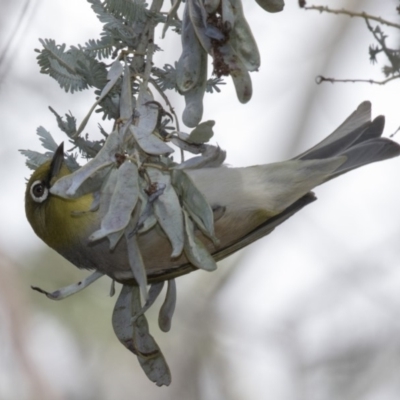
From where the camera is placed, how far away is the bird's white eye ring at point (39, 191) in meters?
2.89

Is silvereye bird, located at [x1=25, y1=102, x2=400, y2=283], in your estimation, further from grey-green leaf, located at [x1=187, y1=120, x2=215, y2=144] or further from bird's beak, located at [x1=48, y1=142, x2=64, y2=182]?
grey-green leaf, located at [x1=187, y1=120, x2=215, y2=144]

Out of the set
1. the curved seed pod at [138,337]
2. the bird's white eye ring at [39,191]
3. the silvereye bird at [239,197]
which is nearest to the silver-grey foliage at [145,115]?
the curved seed pod at [138,337]

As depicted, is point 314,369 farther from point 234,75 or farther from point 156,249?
point 234,75

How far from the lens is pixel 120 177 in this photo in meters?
1.89

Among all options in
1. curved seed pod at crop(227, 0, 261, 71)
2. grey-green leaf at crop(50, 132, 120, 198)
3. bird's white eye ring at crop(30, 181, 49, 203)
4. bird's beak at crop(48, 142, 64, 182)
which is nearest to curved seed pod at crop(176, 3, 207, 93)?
curved seed pod at crop(227, 0, 261, 71)

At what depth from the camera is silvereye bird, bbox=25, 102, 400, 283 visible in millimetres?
2594

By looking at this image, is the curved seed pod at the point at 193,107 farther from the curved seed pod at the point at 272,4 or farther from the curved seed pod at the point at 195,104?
the curved seed pod at the point at 272,4

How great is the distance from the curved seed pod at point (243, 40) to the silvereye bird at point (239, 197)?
2.08ft

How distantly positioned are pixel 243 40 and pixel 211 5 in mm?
110

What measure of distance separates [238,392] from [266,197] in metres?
4.47

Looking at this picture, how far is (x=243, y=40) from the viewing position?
193 cm

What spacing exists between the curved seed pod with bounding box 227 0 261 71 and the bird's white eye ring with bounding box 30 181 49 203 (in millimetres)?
1174

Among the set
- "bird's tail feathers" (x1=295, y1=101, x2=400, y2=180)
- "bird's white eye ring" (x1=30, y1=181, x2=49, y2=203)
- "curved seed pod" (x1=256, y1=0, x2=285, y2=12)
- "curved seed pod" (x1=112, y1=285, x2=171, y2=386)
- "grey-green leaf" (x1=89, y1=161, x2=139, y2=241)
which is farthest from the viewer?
"bird's white eye ring" (x1=30, y1=181, x2=49, y2=203)

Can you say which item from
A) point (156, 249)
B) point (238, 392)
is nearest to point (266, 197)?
point (156, 249)
